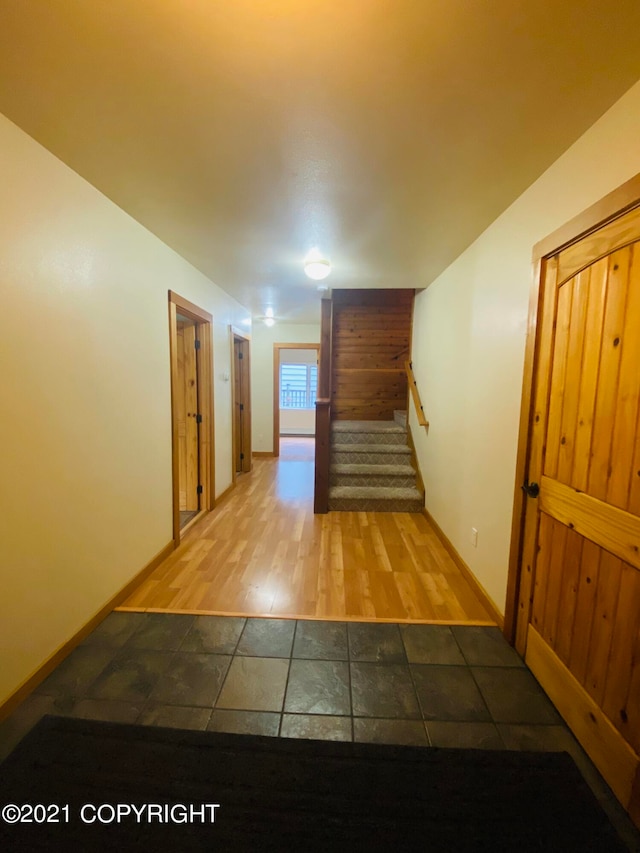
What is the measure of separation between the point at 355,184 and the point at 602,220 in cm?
107

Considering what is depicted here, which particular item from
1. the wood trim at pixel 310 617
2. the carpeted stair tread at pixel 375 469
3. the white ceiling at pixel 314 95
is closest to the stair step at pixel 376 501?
the carpeted stair tread at pixel 375 469

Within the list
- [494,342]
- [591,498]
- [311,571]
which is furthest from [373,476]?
[591,498]

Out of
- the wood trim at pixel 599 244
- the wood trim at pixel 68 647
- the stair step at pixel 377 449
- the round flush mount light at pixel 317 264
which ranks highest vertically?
the round flush mount light at pixel 317 264

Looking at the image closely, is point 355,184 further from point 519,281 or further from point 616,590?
point 616,590

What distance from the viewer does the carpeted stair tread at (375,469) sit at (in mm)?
3973

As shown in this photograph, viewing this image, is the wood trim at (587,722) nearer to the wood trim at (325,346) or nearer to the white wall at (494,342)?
the white wall at (494,342)

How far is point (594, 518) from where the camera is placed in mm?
1257

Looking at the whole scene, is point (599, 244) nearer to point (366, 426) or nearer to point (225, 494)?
point (366, 426)

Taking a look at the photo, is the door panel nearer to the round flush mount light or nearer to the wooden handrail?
the round flush mount light

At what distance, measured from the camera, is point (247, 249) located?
2635mm

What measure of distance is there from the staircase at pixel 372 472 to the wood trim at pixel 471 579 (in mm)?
593

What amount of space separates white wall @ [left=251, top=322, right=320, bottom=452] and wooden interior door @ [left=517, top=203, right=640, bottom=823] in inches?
200

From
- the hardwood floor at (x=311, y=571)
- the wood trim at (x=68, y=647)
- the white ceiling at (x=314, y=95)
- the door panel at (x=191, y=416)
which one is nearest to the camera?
the white ceiling at (x=314, y=95)

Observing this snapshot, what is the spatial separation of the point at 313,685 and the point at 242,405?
4.17 metres
